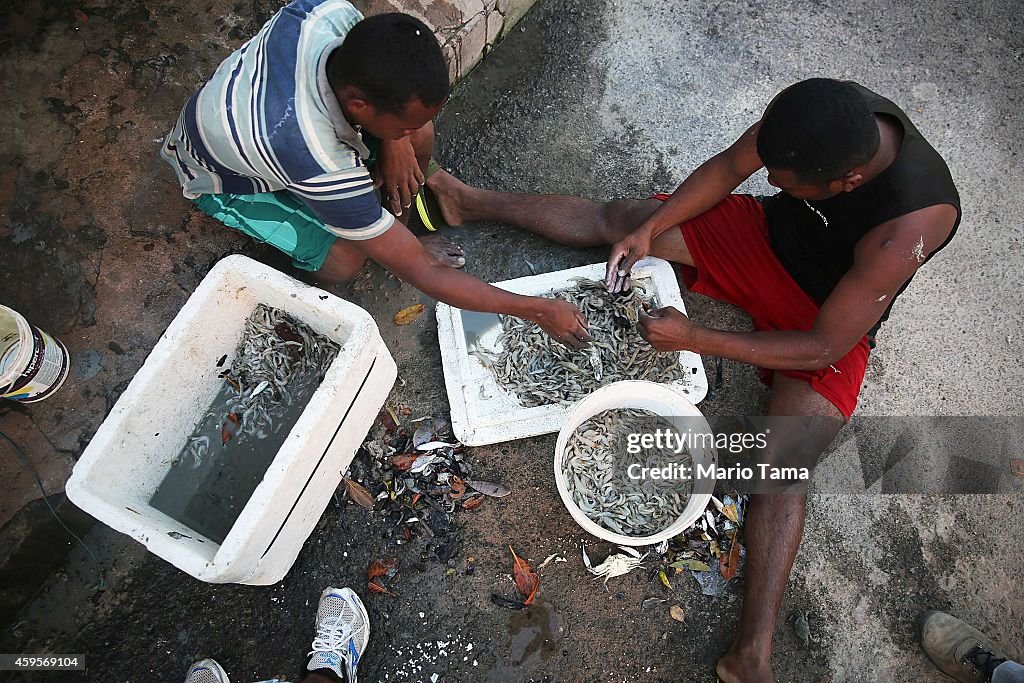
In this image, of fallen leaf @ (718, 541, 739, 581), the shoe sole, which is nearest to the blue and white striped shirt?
the shoe sole

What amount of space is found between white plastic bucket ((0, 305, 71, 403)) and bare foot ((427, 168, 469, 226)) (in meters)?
1.78

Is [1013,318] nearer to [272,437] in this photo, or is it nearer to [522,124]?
[522,124]

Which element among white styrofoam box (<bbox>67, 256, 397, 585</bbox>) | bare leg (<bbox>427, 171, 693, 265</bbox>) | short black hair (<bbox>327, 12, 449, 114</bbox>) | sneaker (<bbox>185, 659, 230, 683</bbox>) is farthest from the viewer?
bare leg (<bbox>427, 171, 693, 265</bbox>)

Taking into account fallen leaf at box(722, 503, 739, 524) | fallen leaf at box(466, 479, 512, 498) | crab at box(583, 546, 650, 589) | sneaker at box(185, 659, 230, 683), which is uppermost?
sneaker at box(185, 659, 230, 683)

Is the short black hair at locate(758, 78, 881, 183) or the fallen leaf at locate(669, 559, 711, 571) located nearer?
the short black hair at locate(758, 78, 881, 183)

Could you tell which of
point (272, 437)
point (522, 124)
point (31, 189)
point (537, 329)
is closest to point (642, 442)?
point (537, 329)

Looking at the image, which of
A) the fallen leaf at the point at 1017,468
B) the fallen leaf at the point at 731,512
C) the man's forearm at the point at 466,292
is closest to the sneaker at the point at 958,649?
the fallen leaf at the point at 1017,468

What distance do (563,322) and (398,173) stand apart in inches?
36.4

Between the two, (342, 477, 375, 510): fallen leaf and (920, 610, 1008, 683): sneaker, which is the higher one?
(342, 477, 375, 510): fallen leaf

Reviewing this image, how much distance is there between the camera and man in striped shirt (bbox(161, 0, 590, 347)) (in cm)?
198

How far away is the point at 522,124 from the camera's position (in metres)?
3.69

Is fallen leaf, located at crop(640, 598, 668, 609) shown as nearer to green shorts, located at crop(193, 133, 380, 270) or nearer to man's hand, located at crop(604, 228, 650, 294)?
man's hand, located at crop(604, 228, 650, 294)

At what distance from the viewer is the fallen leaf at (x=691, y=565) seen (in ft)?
9.62

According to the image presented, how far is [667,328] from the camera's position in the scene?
2.71 meters
